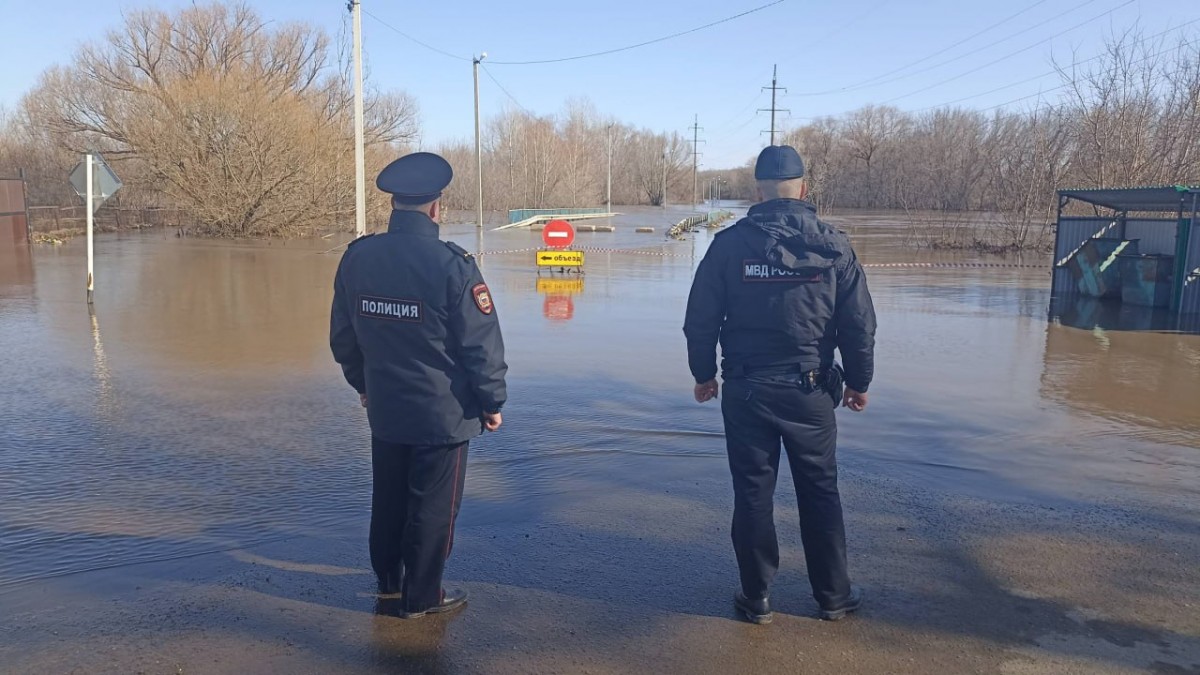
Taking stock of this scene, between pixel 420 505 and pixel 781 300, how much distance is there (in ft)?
5.70

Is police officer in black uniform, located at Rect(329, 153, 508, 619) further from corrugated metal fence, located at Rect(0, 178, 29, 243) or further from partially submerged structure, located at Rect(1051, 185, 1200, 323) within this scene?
corrugated metal fence, located at Rect(0, 178, 29, 243)

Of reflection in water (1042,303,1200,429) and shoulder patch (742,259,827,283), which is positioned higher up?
shoulder patch (742,259,827,283)

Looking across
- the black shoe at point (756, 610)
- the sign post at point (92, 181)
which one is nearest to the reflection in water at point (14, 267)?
the sign post at point (92, 181)

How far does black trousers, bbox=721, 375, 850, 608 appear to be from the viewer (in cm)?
371

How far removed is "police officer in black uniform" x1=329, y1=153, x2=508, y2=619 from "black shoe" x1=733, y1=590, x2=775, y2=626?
4.06 feet

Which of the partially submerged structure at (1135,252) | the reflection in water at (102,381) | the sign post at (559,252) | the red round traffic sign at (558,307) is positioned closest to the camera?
the reflection in water at (102,381)

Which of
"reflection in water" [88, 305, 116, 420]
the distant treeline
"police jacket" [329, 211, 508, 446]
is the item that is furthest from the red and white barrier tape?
"police jacket" [329, 211, 508, 446]

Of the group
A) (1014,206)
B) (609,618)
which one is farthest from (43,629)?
(1014,206)

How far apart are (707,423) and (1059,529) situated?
9.55ft

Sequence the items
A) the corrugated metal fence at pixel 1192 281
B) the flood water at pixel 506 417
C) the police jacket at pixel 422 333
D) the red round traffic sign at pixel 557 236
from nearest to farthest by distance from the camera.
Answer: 1. the police jacket at pixel 422 333
2. the flood water at pixel 506 417
3. the corrugated metal fence at pixel 1192 281
4. the red round traffic sign at pixel 557 236

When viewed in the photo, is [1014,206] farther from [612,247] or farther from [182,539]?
[182,539]

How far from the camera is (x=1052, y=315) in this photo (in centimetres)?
1419

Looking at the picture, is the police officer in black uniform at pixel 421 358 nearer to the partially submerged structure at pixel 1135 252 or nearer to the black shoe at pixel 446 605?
the black shoe at pixel 446 605

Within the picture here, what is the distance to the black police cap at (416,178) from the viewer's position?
12.2 feet
